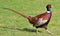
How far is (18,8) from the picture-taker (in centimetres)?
1199

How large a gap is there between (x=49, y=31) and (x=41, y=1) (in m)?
5.11

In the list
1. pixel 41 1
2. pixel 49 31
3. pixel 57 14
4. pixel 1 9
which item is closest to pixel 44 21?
pixel 49 31

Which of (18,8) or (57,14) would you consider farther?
(18,8)

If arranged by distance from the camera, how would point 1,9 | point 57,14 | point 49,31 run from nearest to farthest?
1. point 49,31
2. point 57,14
3. point 1,9

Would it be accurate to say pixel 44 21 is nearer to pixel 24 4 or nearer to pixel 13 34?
pixel 13 34

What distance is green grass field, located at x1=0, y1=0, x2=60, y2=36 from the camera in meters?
8.35

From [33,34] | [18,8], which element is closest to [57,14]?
[18,8]

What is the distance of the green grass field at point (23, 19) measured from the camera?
27.4ft

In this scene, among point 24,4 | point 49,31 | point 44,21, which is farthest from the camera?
point 24,4

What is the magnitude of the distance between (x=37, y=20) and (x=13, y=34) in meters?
0.78

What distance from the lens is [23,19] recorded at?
9.98 metres

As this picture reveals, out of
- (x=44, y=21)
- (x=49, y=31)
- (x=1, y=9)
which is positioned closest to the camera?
(x=44, y=21)

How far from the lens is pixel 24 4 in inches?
499

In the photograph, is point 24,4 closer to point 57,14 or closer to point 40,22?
point 57,14
